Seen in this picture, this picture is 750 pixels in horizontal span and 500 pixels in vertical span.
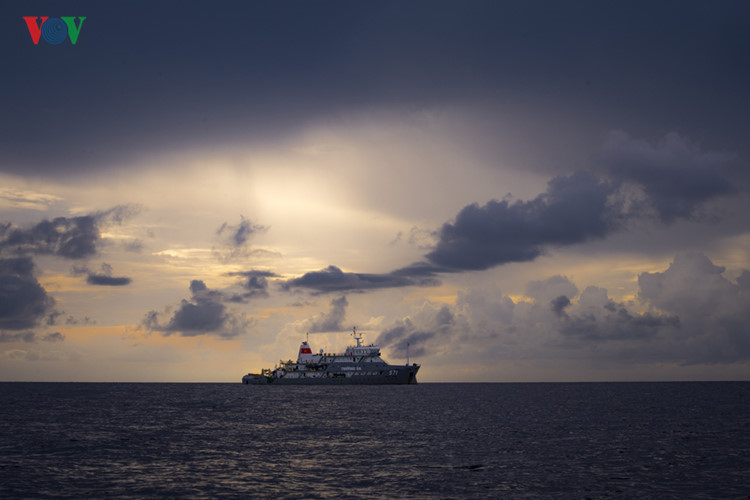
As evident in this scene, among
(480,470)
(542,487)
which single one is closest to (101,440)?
(480,470)

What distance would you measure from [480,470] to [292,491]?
13.4m

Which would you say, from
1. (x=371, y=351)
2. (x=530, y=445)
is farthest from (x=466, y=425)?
(x=371, y=351)

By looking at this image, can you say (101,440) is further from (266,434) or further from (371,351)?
(371,351)

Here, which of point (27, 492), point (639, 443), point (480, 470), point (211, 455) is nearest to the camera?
point (27, 492)

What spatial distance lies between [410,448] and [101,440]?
94.3ft

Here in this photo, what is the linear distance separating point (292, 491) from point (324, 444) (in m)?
20.3

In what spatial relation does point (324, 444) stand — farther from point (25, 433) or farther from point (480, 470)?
point (25, 433)

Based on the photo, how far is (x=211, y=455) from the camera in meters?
47.5

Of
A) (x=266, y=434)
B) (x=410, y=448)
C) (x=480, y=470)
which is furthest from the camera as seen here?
(x=266, y=434)

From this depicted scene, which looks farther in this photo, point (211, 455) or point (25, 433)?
point (25, 433)

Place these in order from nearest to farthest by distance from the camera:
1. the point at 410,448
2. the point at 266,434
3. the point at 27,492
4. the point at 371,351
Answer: the point at 27,492 → the point at 410,448 → the point at 266,434 → the point at 371,351

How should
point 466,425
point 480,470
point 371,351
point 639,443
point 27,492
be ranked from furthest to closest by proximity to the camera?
point 371,351 → point 466,425 → point 639,443 → point 480,470 → point 27,492

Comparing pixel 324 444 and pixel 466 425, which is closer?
pixel 324 444

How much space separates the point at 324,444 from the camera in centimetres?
5356
